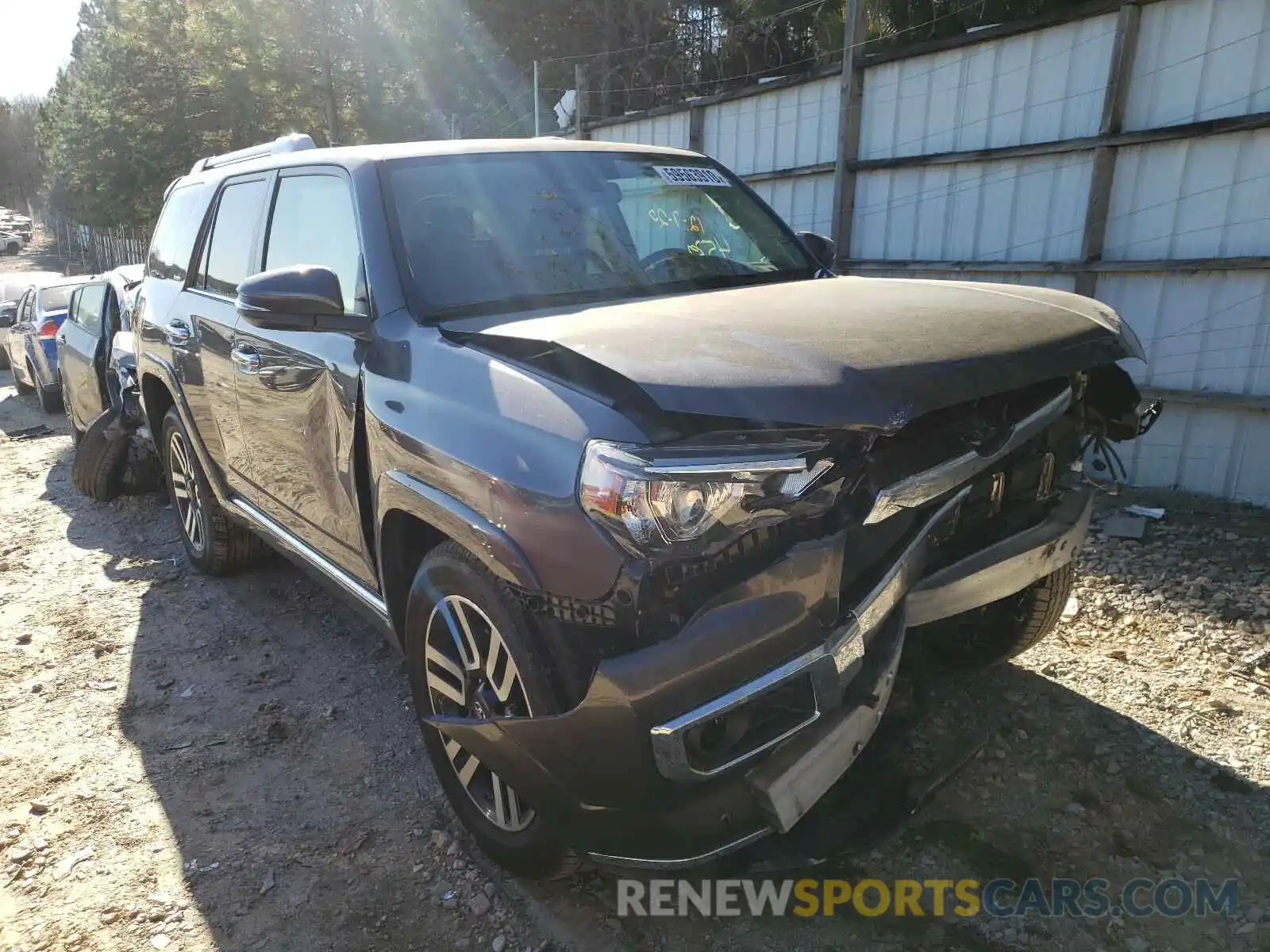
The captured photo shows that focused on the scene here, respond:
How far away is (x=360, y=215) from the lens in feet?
9.35

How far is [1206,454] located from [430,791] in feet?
16.0

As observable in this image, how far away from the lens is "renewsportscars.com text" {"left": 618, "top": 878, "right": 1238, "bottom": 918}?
235 cm

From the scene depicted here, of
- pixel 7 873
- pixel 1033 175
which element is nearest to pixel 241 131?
pixel 1033 175

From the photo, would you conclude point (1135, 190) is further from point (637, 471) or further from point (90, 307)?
point (90, 307)

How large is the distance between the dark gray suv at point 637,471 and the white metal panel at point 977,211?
3354 mm

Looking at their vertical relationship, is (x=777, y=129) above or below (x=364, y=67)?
below

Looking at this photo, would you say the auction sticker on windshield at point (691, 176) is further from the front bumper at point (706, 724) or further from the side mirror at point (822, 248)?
the front bumper at point (706, 724)

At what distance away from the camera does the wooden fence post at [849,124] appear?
22.5ft

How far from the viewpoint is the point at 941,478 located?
6.98 feet

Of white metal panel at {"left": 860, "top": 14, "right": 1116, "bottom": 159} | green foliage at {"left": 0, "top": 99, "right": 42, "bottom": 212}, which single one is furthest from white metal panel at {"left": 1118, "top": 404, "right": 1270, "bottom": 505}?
green foliage at {"left": 0, "top": 99, "right": 42, "bottom": 212}

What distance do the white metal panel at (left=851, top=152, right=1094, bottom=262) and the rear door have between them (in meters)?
6.26

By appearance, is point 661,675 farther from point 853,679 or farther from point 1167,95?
point 1167,95

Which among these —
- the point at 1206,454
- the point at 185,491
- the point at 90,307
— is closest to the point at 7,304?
the point at 90,307

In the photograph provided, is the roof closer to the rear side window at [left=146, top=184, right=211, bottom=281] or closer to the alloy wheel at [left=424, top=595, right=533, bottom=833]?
the rear side window at [left=146, top=184, right=211, bottom=281]
